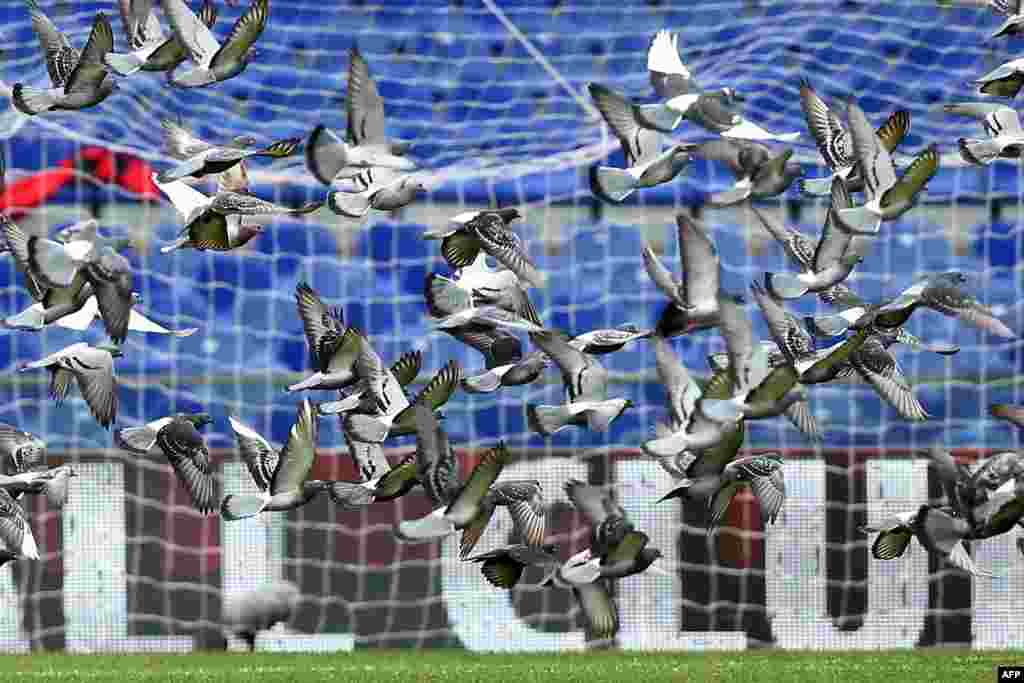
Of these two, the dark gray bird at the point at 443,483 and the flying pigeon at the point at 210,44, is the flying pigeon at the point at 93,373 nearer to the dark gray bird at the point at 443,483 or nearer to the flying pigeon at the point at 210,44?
the flying pigeon at the point at 210,44

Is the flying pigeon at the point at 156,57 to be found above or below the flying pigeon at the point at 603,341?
above

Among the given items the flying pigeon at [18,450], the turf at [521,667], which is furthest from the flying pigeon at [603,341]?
the flying pigeon at [18,450]

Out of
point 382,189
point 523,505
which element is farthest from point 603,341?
point 382,189

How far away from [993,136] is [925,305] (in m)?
0.61

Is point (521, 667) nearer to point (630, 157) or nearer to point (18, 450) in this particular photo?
point (18, 450)

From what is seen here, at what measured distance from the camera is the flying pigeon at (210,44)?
186 inches

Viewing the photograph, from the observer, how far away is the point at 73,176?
26.3 ft

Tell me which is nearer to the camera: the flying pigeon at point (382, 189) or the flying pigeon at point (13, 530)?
the flying pigeon at point (382, 189)

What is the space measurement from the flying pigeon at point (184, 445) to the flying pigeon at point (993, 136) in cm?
198

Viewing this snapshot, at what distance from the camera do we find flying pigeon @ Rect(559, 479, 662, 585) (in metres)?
4.80

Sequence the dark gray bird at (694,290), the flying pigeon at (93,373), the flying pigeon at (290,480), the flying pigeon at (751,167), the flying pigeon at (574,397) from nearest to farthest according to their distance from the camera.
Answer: the dark gray bird at (694,290), the flying pigeon at (290,480), the flying pigeon at (751,167), the flying pigeon at (574,397), the flying pigeon at (93,373)

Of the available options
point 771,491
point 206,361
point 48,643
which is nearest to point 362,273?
point 206,361

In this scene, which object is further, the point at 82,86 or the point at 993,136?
the point at 993,136

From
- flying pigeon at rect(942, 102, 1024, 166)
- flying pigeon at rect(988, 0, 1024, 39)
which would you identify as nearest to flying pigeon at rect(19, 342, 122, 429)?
flying pigeon at rect(942, 102, 1024, 166)
